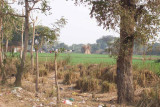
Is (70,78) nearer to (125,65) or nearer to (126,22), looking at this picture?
(125,65)

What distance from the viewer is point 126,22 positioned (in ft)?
16.0

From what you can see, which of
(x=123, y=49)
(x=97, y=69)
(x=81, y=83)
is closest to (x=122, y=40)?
(x=123, y=49)

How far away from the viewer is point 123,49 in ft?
17.5

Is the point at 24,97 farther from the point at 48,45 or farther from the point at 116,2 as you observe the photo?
the point at 116,2

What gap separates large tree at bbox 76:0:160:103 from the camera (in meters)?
4.84

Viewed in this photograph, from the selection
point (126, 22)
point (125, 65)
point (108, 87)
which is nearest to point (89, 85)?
point (108, 87)

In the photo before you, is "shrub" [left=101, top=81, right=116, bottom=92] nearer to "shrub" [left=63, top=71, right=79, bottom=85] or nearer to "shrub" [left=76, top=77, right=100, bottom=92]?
"shrub" [left=76, top=77, right=100, bottom=92]

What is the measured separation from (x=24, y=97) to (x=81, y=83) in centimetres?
367

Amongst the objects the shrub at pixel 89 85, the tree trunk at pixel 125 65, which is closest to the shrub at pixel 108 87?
the shrub at pixel 89 85

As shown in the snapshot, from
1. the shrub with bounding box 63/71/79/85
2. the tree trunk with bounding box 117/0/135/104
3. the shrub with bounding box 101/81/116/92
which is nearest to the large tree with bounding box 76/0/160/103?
the tree trunk with bounding box 117/0/135/104

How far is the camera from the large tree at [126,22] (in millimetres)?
4844

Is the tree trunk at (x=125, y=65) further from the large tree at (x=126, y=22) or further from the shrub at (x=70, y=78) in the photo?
the shrub at (x=70, y=78)

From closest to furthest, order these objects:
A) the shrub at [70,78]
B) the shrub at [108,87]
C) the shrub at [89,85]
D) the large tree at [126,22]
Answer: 1. the large tree at [126,22]
2. the shrub at [108,87]
3. the shrub at [89,85]
4. the shrub at [70,78]

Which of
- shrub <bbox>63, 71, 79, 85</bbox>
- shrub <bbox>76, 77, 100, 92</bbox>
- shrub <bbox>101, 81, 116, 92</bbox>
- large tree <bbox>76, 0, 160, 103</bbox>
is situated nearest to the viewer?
large tree <bbox>76, 0, 160, 103</bbox>
